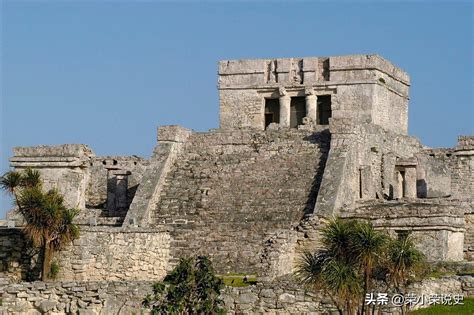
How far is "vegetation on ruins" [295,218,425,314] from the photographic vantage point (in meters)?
21.5

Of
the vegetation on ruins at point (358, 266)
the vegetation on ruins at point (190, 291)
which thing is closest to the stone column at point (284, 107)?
the vegetation on ruins at point (358, 266)

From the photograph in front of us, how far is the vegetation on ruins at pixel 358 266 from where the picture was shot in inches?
846

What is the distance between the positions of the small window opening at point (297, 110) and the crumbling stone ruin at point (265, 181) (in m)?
0.04

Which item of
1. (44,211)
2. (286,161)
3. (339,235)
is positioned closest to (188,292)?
(339,235)

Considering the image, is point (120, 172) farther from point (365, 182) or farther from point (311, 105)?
point (365, 182)

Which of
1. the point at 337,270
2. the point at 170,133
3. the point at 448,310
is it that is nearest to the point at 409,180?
the point at 170,133

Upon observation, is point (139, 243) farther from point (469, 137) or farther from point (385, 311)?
point (469, 137)

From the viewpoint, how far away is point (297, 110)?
3978 centimetres

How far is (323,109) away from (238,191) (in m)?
8.03

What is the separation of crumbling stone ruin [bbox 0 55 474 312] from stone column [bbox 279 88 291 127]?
0.14 ft

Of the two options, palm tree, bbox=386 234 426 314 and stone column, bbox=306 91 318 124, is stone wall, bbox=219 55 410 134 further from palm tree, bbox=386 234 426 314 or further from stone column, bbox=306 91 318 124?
palm tree, bbox=386 234 426 314

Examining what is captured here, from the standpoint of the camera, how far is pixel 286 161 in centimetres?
3325

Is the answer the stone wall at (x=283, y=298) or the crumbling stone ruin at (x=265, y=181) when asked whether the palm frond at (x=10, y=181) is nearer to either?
the crumbling stone ruin at (x=265, y=181)

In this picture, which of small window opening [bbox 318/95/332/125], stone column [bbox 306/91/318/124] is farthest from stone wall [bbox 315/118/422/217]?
stone column [bbox 306/91/318/124]
